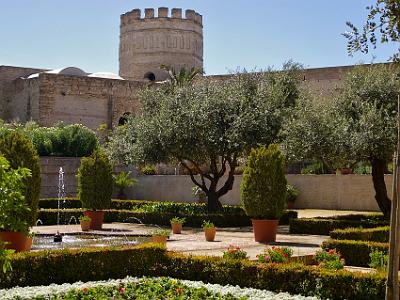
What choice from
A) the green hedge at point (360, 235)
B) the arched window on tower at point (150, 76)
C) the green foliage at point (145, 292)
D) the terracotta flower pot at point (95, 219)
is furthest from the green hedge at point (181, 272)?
the arched window on tower at point (150, 76)

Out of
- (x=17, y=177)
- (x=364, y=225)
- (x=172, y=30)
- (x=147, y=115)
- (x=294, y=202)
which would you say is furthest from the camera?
(x=172, y=30)

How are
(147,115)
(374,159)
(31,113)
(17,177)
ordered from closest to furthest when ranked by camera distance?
(17,177) → (374,159) → (147,115) → (31,113)

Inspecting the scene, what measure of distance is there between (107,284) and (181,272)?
3.84 ft

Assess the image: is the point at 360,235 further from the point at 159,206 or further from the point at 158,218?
the point at 159,206

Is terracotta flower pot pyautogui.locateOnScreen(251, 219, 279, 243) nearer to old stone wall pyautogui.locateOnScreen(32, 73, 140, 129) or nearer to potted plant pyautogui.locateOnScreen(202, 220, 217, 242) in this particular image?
potted plant pyautogui.locateOnScreen(202, 220, 217, 242)

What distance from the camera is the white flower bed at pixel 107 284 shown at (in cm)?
775

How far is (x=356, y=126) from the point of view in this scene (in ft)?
53.0

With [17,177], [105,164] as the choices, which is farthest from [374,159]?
[17,177]

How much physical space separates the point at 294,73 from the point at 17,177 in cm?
2263

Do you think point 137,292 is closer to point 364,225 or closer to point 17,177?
point 17,177

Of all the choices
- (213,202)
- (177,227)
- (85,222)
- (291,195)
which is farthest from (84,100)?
(177,227)

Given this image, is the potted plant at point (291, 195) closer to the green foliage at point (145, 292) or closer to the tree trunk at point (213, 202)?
the tree trunk at point (213, 202)

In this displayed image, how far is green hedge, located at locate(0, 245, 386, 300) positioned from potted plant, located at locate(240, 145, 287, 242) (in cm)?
462

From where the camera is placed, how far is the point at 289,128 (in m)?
17.5
